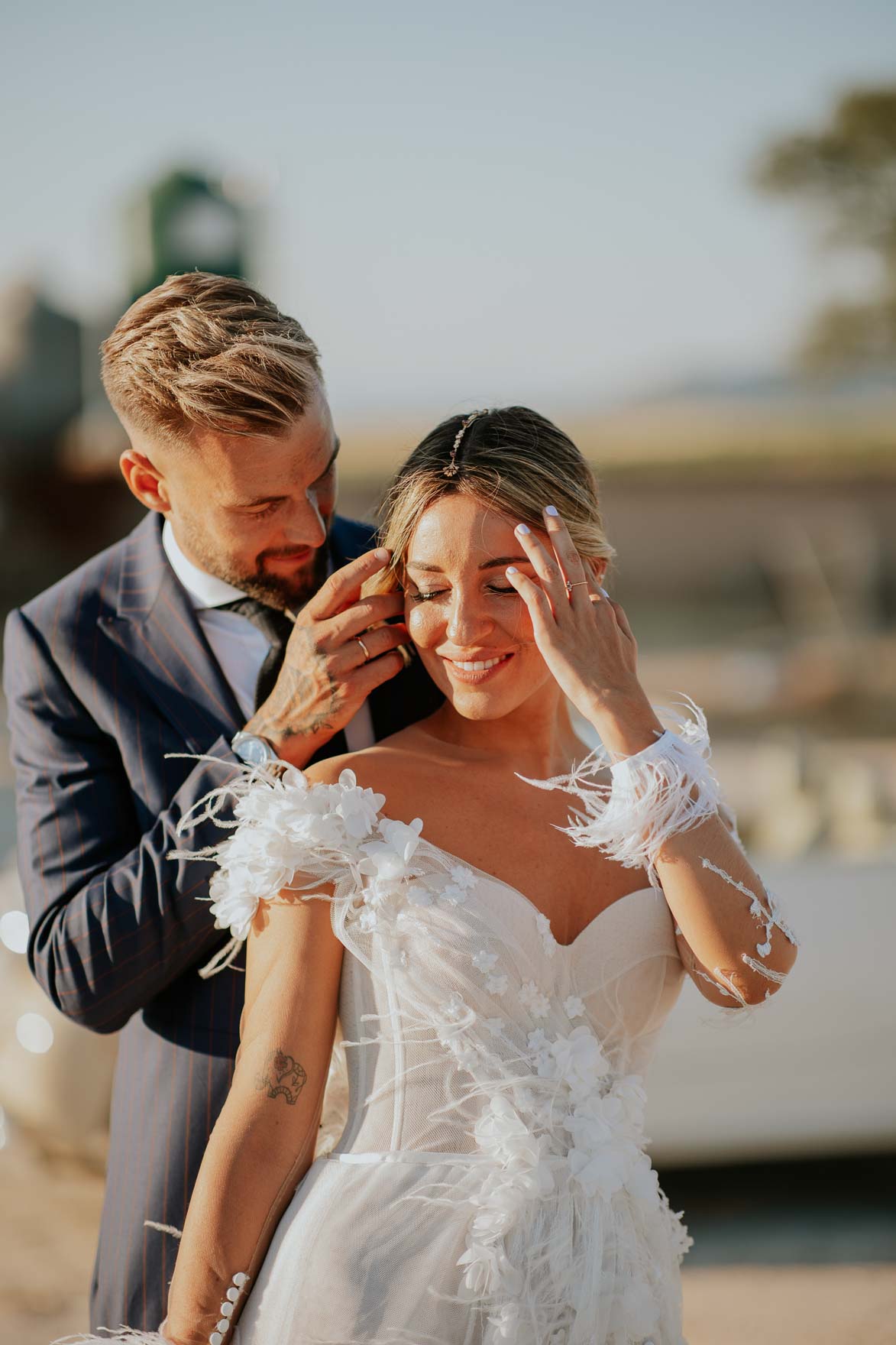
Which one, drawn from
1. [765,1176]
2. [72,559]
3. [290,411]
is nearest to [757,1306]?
[765,1176]

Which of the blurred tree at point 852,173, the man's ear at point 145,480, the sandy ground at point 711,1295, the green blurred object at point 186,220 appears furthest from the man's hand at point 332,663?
the blurred tree at point 852,173

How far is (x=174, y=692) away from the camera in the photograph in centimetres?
214

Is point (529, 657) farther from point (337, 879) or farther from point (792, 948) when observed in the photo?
point (792, 948)

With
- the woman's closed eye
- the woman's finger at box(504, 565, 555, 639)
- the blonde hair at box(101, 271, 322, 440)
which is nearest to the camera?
the woman's finger at box(504, 565, 555, 639)

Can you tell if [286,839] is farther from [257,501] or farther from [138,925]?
[257,501]

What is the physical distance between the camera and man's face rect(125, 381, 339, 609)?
81.4 inches

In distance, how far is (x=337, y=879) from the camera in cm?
178

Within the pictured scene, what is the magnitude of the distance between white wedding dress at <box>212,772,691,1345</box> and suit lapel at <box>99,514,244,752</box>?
0.37 m

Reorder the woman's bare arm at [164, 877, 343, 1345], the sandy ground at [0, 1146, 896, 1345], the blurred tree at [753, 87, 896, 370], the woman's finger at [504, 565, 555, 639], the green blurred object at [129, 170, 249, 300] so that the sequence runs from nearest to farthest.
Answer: the woman's bare arm at [164, 877, 343, 1345] → the woman's finger at [504, 565, 555, 639] → the sandy ground at [0, 1146, 896, 1345] → the green blurred object at [129, 170, 249, 300] → the blurred tree at [753, 87, 896, 370]

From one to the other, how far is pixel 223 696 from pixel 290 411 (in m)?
0.49

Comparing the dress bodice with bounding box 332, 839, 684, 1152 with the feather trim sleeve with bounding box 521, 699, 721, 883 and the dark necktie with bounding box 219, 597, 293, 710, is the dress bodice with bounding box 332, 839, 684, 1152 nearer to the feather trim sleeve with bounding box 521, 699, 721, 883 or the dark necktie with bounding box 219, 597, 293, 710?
the feather trim sleeve with bounding box 521, 699, 721, 883

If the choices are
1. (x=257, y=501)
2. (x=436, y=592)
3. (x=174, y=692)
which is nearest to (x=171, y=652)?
(x=174, y=692)

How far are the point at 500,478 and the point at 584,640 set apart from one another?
285 mm

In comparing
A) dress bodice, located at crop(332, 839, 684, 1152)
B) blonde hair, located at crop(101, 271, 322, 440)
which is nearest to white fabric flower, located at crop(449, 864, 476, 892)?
dress bodice, located at crop(332, 839, 684, 1152)
